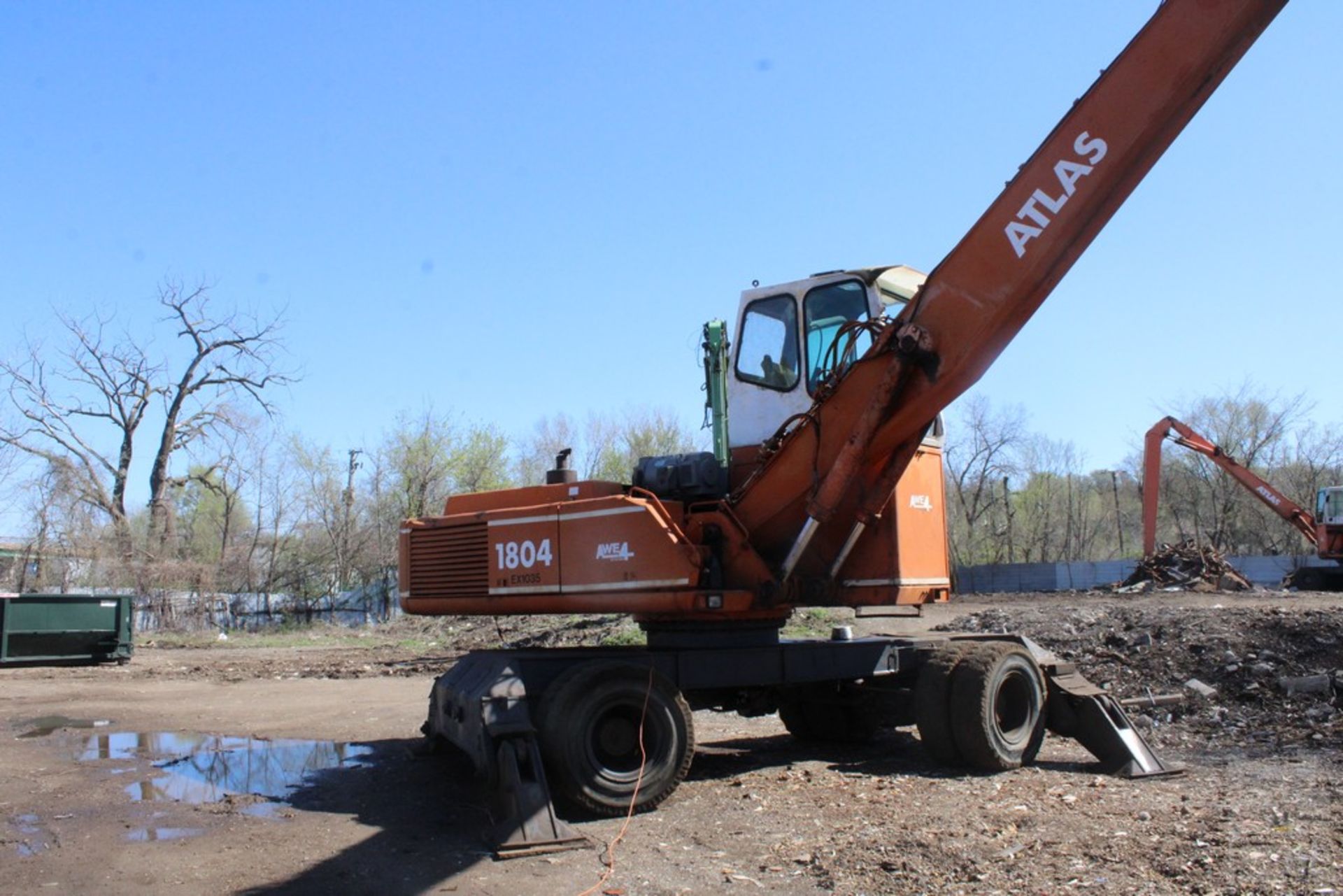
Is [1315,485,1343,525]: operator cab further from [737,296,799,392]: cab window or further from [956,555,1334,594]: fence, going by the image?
[737,296,799,392]: cab window

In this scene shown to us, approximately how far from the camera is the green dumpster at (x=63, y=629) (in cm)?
1992

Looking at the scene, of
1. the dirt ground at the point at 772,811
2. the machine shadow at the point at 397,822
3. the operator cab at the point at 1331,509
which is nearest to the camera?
the dirt ground at the point at 772,811

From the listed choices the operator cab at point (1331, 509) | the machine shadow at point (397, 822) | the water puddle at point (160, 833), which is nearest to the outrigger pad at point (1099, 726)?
the machine shadow at point (397, 822)

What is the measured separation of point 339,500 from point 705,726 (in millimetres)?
32842

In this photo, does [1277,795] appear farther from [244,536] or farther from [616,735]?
[244,536]

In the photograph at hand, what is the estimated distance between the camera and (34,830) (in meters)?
7.06

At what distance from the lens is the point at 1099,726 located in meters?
8.76

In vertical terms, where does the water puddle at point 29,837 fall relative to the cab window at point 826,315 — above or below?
below

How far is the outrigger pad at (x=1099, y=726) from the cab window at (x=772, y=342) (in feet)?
11.6

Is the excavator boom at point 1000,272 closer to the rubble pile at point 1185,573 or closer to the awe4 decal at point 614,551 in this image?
the awe4 decal at point 614,551

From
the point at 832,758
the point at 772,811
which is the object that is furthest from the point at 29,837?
the point at 832,758

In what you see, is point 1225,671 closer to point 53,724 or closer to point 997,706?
point 997,706

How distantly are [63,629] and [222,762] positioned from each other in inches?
507

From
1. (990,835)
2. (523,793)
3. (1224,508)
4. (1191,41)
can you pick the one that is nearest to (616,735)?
(523,793)
